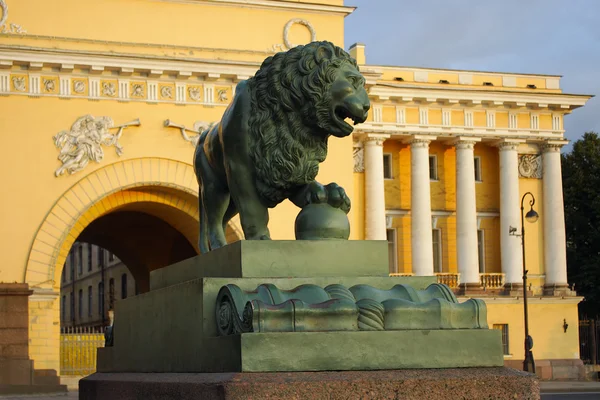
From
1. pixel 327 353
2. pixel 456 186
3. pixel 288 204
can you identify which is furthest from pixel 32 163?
pixel 327 353

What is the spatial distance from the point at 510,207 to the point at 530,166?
1.71m

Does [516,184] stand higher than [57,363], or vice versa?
[516,184]

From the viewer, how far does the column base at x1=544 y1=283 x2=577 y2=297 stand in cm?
3372

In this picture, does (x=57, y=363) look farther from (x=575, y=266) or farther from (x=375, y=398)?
(x=375, y=398)

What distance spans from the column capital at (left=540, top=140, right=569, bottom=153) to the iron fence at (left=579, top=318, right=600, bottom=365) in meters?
5.65

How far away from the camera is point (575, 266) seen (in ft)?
130

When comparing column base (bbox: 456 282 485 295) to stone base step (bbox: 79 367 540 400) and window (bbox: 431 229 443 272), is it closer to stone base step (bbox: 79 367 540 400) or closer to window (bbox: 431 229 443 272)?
window (bbox: 431 229 443 272)

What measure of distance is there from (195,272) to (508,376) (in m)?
2.07

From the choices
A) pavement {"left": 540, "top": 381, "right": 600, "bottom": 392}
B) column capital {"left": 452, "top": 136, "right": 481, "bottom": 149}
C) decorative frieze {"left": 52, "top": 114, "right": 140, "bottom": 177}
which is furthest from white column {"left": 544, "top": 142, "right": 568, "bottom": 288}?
decorative frieze {"left": 52, "top": 114, "right": 140, "bottom": 177}

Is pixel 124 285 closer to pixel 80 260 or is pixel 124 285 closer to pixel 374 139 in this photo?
pixel 80 260

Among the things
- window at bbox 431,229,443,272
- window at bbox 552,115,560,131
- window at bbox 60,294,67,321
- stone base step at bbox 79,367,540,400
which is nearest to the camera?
stone base step at bbox 79,367,540,400

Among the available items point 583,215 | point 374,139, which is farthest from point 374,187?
point 583,215

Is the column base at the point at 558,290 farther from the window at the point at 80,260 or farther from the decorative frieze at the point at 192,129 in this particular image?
the window at the point at 80,260

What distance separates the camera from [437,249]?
34.7 meters
